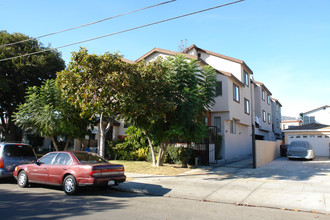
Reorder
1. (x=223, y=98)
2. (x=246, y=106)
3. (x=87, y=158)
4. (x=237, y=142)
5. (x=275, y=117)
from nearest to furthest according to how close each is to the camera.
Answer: (x=87, y=158) < (x=223, y=98) < (x=237, y=142) < (x=246, y=106) < (x=275, y=117)

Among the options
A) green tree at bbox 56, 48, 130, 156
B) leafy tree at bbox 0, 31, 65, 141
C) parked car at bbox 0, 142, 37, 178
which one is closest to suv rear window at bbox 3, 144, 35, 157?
parked car at bbox 0, 142, 37, 178

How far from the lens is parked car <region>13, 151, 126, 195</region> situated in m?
8.44

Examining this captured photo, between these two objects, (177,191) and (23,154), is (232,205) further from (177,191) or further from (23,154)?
(23,154)

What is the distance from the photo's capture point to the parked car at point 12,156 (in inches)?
418

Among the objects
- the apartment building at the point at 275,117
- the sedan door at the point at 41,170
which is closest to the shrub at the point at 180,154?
the sedan door at the point at 41,170

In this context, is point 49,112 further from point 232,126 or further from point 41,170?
point 232,126

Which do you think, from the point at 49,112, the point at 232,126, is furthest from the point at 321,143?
the point at 49,112

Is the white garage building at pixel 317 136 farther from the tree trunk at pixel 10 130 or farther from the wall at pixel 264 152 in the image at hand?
the tree trunk at pixel 10 130

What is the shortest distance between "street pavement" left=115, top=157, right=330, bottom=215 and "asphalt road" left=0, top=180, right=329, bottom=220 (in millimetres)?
528

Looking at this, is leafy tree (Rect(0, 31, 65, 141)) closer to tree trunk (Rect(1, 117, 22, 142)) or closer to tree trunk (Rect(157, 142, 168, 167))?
tree trunk (Rect(1, 117, 22, 142))

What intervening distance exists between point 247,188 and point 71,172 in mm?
6325

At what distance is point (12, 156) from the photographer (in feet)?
36.4

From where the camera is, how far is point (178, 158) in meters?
16.0

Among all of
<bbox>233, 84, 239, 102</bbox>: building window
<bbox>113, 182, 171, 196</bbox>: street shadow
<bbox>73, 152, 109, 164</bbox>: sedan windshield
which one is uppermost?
<bbox>233, 84, 239, 102</bbox>: building window
